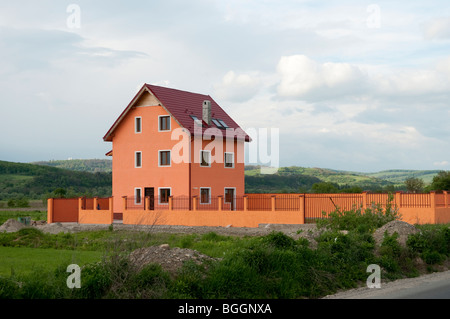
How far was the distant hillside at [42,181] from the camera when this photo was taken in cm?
9681

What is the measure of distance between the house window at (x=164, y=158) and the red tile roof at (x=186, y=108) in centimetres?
265

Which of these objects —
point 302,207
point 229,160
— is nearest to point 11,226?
point 229,160

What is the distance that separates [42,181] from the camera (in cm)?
10444

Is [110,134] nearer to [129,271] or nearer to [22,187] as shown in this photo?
[129,271]

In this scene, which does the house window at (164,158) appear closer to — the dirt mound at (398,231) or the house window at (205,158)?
the house window at (205,158)

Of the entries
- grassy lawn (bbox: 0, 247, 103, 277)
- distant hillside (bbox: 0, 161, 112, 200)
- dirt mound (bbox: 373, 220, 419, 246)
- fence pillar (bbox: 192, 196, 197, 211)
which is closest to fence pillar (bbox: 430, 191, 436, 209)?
dirt mound (bbox: 373, 220, 419, 246)

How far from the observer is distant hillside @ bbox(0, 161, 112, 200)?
96.8 m

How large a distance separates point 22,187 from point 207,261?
94.7m

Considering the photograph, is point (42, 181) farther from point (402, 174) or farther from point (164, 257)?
point (402, 174)

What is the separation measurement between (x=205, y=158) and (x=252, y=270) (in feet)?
87.5

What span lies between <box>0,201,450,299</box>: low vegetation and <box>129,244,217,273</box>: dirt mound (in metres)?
0.16

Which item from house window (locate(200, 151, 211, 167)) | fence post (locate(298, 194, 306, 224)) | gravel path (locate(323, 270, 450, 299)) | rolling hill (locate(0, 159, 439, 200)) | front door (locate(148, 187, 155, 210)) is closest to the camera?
gravel path (locate(323, 270, 450, 299))

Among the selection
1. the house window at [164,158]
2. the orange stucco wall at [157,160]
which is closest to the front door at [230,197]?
the orange stucco wall at [157,160]

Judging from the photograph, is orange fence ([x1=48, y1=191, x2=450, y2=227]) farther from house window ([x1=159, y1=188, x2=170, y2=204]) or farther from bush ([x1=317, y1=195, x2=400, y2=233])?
bush ([x1=317, y1=195, x2=400, y2=233])
